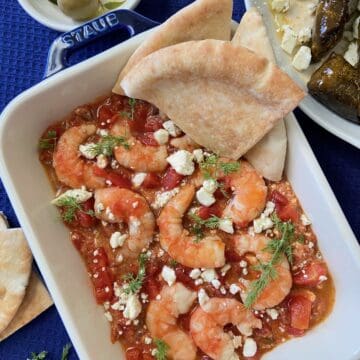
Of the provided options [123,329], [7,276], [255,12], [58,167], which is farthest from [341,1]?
[7,276]

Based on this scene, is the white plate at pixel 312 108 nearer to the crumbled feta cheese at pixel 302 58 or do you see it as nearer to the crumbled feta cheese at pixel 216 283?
the crumbled feta cheese at pixel 302 58

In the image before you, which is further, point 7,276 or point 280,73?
point 7,276

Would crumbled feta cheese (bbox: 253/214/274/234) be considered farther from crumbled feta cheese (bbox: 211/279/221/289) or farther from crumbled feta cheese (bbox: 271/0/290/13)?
crumbled feta cheese (bbox: 271/0/290/13)

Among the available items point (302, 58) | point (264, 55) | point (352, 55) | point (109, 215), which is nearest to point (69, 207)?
point (109, 215)

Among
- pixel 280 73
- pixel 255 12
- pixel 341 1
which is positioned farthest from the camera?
pixel 341 1

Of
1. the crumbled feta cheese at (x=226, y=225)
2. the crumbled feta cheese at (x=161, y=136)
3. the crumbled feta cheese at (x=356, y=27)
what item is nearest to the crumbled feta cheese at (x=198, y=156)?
the crumbled feta cheese at (x=161, y=136)

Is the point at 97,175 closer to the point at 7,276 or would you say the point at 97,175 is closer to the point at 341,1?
the point at 7,276

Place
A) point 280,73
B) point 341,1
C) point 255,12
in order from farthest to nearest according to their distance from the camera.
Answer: point 341,1 → point 255,12 → point 280,73
